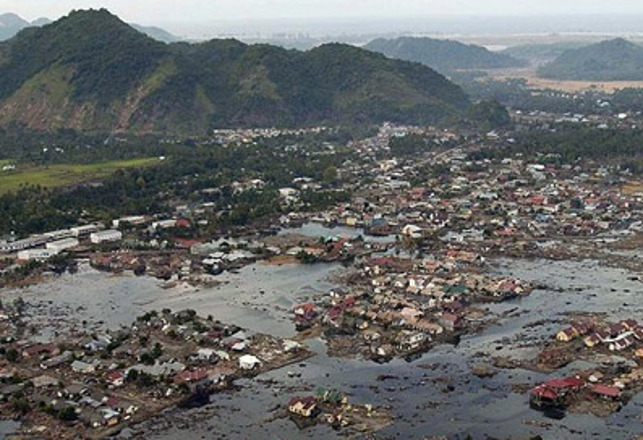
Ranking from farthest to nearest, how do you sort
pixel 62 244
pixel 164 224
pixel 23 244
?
pixel 164 224
pixel 23 244
pixel 62 244

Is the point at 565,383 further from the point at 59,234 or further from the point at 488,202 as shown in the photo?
the point at 59,234

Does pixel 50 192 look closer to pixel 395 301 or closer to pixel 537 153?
pixel 395 301

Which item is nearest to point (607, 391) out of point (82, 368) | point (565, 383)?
point (565, 383)

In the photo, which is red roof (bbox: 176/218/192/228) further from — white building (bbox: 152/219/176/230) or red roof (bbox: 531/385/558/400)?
red roof (bbox: 531/385/558/400)

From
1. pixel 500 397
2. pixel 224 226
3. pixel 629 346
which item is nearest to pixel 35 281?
pixel 224 226

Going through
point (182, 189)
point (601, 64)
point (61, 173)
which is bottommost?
point (182, 189)

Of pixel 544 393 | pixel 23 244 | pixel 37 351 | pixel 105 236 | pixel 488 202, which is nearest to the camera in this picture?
pixel 544 393
